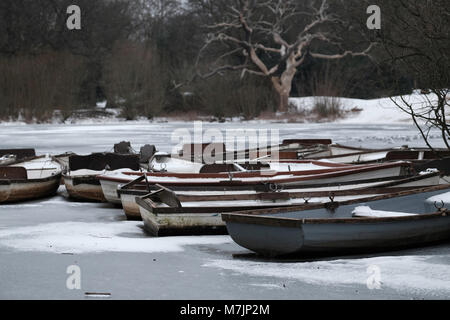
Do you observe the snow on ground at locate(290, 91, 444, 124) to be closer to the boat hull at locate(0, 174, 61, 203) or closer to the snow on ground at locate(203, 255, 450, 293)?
the boat hull at locate(0, 174, 61, 203)

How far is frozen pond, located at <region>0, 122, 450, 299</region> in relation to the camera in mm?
7164

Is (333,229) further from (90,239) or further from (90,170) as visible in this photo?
(90,170)

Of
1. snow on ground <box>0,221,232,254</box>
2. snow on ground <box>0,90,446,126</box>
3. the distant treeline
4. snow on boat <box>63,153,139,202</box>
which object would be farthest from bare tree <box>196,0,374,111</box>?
snow on ground <box>0,221,232,254</box>

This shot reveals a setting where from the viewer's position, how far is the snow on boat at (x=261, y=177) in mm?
12078

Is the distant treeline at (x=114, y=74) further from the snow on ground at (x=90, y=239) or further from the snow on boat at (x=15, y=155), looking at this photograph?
the snow on ground at (x=90, y=239)

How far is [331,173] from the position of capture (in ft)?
42.1

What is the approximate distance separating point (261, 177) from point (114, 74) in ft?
102

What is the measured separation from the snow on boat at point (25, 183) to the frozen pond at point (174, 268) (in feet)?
6.18

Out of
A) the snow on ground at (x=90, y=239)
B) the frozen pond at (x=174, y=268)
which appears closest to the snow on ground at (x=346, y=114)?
the snow on ground at (x=90, y=239)

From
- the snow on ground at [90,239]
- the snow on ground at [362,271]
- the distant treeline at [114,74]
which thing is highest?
the distant treeline at [114,74]

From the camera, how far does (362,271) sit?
7898 mm

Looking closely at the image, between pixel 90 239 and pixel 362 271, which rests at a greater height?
pixel 362 271

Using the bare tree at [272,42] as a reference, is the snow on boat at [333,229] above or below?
below

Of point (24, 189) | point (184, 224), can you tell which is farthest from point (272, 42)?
point (184, 224)
